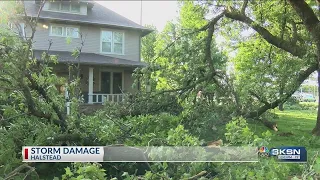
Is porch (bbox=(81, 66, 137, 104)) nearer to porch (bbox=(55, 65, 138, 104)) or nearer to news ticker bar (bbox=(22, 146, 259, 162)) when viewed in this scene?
porch (bbox=(55, 65, 138, 104))

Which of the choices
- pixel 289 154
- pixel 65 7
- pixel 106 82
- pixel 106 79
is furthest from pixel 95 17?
pixel 289 154

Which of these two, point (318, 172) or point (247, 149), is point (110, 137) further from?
point (318, 172)

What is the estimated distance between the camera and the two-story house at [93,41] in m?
19.7

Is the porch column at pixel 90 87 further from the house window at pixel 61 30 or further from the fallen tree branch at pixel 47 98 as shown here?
the fallen tree branch at pixel 47 98

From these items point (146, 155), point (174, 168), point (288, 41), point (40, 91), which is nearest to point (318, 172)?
point (174, 168)

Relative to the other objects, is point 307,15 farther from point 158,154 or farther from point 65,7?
point 65,7

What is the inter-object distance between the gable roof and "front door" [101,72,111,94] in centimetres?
323

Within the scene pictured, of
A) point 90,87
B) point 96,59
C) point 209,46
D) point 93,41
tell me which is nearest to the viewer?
point 209,46

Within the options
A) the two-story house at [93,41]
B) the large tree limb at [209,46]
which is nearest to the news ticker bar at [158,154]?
the large tree limb at [209,46]

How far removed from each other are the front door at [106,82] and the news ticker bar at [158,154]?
18.3 meters

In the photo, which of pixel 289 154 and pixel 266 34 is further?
pixel 266 34

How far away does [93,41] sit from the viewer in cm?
2119

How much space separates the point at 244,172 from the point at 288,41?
9.49 m

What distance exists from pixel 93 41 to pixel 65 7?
2.71 m
